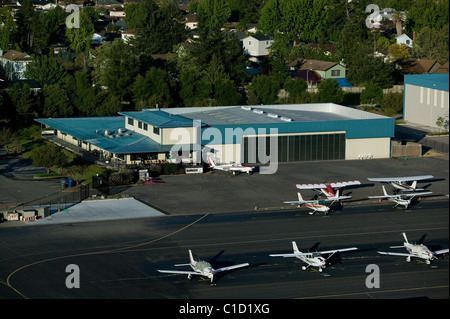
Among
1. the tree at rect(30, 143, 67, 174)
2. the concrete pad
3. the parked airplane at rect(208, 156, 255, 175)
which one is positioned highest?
the tree at rect(30, 143, 67, 174)

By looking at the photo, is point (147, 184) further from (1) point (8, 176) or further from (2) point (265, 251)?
(2) point (265, 251)

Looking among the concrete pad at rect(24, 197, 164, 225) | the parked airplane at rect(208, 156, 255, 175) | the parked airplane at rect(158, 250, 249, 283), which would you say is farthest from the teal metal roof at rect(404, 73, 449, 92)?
the parked airplane at rect(158, 250, 249, 283)

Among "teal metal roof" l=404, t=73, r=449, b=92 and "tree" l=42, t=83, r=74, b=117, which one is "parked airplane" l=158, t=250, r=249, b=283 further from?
"tree" l=42, t=83, r=74, b=117

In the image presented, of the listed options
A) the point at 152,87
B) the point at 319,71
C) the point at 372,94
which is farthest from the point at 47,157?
the point at 319,71

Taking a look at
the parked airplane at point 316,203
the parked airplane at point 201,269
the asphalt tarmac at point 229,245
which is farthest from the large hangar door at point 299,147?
the parked airplane at point 201,269

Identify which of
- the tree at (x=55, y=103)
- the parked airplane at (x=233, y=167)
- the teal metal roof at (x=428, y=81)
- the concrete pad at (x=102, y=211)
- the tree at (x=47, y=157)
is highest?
the teal metal roof at (x=428, y=81)

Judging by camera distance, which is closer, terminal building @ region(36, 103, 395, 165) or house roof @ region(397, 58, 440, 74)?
terminal building @ region(36, 103, 395, 165)

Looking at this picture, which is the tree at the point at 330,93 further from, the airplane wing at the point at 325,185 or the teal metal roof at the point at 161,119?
the airplane wing at the point at 325,185
